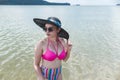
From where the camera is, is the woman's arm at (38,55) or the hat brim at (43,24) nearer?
the woman's arm at (38,55)

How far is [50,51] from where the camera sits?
15.5 ft

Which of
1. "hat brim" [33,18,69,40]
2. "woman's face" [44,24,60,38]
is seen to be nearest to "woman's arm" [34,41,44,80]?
"woman's face" [44,24,60,38]

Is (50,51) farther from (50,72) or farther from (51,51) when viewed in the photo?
(50,72)

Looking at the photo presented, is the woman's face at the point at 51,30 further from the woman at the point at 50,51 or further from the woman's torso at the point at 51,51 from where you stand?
the woman's torso at the point at 51,51

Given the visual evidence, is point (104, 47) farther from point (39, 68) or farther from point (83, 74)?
point (39, 68)

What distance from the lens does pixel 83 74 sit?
11.2 metres

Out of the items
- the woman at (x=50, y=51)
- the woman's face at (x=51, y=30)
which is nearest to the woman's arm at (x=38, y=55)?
the woman at (x=50, y=51)

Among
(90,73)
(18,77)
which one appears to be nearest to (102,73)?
(90,73)

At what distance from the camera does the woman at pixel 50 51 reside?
4.72m

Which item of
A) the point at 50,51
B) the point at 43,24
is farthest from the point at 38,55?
the point at 43,24

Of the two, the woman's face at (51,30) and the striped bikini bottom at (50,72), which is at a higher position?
the woman's face at (51,30)

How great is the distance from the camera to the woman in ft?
15.5

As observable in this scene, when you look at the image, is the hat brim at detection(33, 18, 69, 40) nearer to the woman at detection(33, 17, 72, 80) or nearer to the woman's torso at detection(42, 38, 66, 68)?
the woman at detection(33, 17, 72, 80)

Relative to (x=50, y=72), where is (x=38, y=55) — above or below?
above
